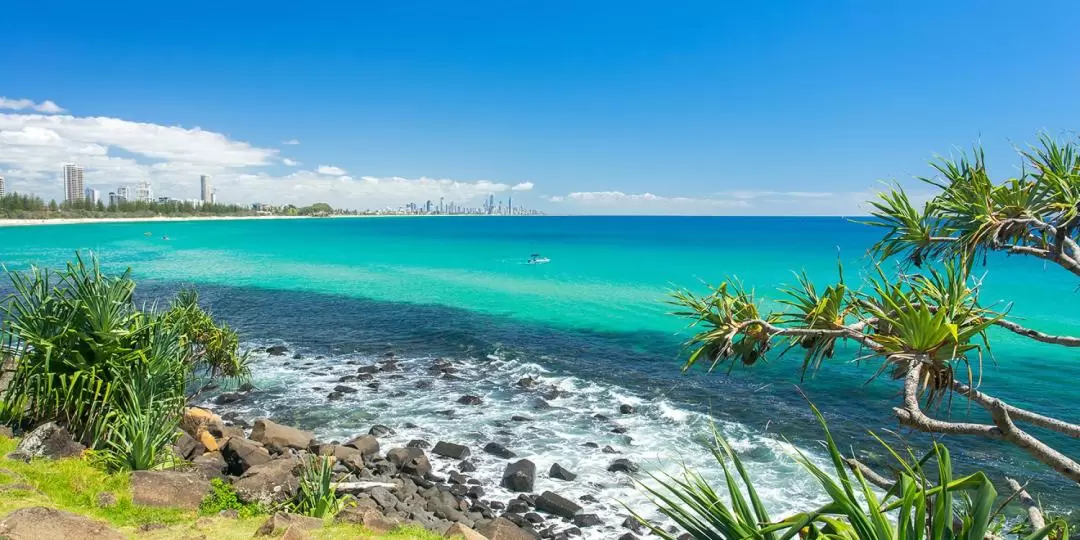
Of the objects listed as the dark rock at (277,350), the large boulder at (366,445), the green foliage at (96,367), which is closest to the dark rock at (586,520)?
the large boulder at (366,445)

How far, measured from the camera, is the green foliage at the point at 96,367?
31.8 feet

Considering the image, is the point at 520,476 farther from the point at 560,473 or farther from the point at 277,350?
the point at 277,350

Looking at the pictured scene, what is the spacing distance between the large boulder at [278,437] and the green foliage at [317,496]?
404 centimetres

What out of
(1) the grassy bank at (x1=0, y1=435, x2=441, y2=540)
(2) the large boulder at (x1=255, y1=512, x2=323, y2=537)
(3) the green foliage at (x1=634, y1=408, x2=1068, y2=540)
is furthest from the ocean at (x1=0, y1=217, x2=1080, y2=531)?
(1) the grassy bank at (x1=0, y1=435, x2=441, y2=540)

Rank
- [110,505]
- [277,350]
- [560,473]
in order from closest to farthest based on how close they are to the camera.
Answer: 1. [110,505]
2. [560,473]
3. [277,350]

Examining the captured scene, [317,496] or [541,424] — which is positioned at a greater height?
[317,496]

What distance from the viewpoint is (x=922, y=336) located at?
4.41 m

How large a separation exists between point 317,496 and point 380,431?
666 centimetres

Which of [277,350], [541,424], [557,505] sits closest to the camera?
[557,505]

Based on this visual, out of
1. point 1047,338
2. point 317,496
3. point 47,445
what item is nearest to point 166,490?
point 317,496

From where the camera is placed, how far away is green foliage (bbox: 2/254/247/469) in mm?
9680

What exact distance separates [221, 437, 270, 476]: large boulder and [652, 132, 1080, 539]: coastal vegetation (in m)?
9.05

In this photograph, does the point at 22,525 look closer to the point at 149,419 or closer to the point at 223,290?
the point at 149,419

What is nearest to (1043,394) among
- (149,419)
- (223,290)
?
(149,419)
